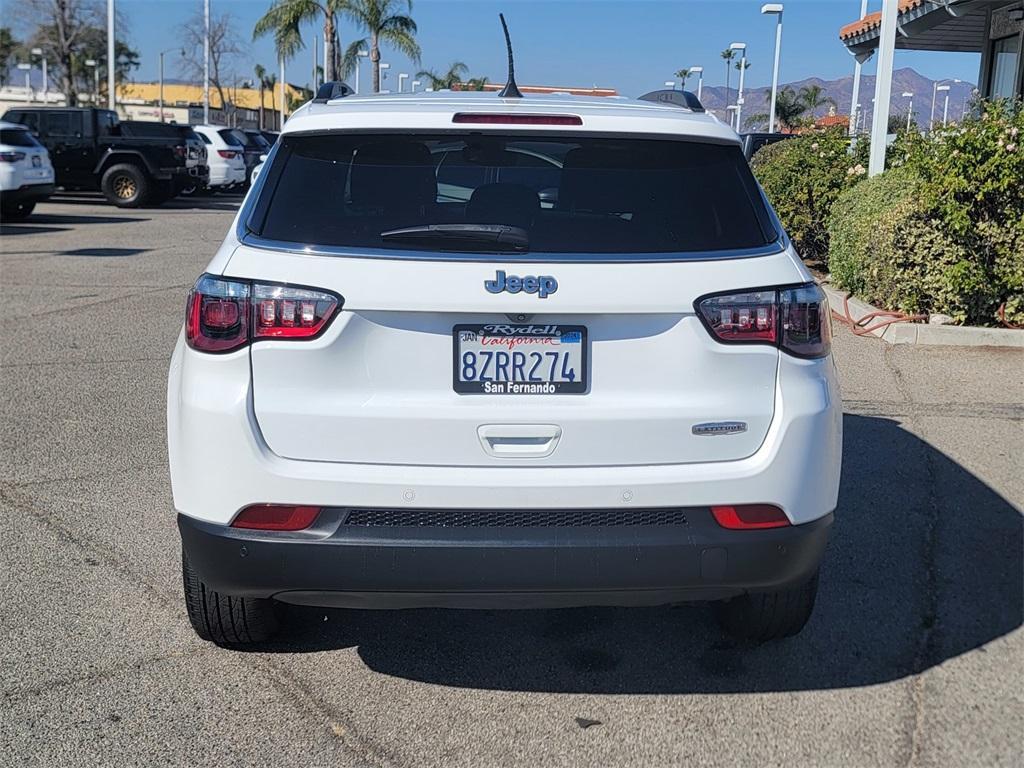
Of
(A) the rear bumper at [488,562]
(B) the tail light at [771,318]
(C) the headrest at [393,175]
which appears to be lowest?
(A) the rear bumper at [488,562]

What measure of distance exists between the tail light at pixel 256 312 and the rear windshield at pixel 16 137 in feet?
61.1

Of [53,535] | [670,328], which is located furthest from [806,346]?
[53,535]

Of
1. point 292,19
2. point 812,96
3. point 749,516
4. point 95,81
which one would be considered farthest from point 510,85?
point 95,81

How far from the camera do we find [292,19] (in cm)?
3478

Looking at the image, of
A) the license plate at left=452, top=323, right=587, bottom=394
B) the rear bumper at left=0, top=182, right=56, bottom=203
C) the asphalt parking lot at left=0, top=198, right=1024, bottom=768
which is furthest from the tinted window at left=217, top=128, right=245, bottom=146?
the license plate at left=452, top=323, right=587, bottom=394

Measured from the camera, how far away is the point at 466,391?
3.04 metres

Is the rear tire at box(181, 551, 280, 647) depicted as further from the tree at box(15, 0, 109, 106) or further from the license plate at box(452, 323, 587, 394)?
the tree at box(15, 0, 109, 106)

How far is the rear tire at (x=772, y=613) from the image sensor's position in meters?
3.66

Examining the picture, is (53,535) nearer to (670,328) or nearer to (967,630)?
(670,328)

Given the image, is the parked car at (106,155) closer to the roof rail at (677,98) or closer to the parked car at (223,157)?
the parked car at (223,157)

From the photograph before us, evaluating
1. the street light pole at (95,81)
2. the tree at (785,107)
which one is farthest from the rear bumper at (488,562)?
the street light pole at (95,81)

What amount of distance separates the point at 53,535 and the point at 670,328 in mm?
3023

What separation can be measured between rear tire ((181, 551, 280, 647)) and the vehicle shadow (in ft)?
0.49

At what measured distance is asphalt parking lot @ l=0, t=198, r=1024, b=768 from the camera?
128 inches
